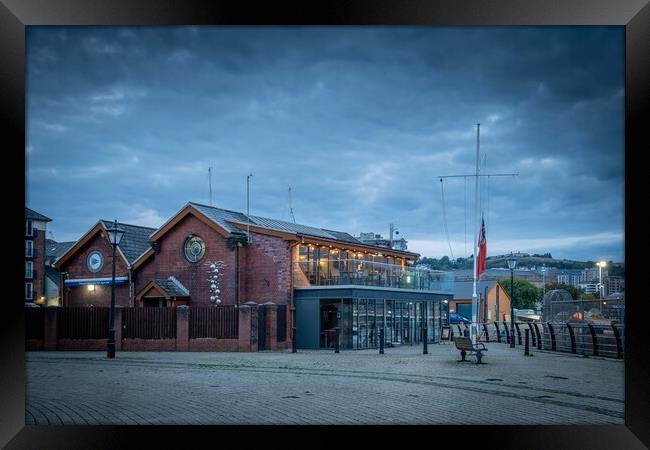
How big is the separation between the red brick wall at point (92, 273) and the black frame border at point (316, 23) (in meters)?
24.1

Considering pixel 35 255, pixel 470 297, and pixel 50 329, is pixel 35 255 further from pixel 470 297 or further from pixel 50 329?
pixel 470 297

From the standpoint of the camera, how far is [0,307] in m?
8.62

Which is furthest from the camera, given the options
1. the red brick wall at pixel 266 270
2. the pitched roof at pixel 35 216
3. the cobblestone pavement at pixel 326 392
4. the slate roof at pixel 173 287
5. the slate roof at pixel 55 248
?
the slate roof at pixel 55 248

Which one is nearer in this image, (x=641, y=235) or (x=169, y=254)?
(x=641, y=235)

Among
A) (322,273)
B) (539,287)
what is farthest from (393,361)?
(539,287)

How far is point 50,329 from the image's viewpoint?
28172 mm

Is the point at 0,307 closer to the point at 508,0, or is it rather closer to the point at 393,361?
the point at 508,0

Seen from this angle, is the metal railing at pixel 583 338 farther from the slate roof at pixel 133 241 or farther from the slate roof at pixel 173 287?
the slate roof at pixel 133 241

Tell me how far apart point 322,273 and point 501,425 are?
20.2 meters

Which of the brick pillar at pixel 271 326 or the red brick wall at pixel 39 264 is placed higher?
the red brick wall at pixel 39 264

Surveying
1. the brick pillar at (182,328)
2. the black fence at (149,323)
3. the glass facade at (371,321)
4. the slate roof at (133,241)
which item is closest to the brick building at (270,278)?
the glass facade at (371,321)

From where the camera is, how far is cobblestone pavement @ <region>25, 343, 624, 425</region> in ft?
32.3

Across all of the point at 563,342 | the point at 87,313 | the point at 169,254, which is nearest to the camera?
the point at 563,342

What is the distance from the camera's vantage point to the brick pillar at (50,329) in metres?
28.1
